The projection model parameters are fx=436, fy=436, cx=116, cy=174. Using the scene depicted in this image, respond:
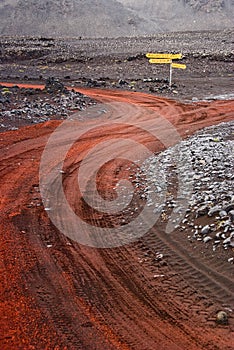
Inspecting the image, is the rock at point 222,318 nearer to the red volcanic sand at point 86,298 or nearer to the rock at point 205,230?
the red volcanic sand at point 86,298

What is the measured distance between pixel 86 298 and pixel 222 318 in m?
1.60

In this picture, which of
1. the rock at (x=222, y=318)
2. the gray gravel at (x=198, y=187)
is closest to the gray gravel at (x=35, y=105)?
the gray gravel at (x=198, y=187)

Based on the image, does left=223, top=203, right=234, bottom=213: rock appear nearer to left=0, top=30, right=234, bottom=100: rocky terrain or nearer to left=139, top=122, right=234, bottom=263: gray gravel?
left=139, top=122, right=234, bottom=263: gray gravel

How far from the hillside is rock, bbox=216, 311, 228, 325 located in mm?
84019

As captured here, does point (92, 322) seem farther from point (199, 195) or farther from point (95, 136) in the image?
point (95, 136)

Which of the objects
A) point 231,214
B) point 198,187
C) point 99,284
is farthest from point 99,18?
point 99,284

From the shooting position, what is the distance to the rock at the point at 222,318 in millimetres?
4738

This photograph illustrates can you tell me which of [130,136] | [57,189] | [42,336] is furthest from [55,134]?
[42,336]

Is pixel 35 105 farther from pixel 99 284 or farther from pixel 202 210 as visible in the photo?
pixel 99 284

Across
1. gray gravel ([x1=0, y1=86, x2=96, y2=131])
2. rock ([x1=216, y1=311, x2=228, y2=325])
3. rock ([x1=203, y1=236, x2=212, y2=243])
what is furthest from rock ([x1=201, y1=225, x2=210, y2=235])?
gray gravel ([x1=0, y1=86, x2=96, y2=131])

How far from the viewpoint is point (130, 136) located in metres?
13.1

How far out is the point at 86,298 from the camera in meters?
5.25

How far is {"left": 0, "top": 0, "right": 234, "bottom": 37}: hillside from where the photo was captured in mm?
88250

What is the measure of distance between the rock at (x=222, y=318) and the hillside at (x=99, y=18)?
3308 inches
